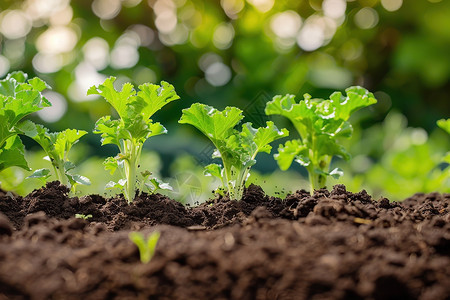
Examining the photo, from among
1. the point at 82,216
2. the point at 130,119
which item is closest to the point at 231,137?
the point at 130,119

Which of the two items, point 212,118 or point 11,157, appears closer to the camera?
point 212,118

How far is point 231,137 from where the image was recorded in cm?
182

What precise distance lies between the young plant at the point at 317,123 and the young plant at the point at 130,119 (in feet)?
1.32

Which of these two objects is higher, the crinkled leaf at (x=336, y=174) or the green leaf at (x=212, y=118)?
the green leaf at (x=212, y=118)

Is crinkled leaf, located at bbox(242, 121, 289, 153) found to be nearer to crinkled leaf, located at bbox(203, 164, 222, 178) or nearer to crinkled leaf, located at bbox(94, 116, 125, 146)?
crinkled leaf, located at bbox(203, 164, 222, 178)

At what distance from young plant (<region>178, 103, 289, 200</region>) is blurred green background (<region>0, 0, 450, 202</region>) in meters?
2.31

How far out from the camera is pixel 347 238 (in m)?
1.21

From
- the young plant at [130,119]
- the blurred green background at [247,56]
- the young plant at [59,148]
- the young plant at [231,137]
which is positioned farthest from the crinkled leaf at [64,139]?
the blurred green background at [247,56]

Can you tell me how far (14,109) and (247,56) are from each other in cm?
324

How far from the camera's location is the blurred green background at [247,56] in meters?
4.60

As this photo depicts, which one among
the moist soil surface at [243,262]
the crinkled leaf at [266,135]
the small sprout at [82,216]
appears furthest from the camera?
the crinkled leaf at [266,135]

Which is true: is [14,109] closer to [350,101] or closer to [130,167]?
[130,167]

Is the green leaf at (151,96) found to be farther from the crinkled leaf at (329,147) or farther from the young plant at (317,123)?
the crinkled leaf at (329,147)

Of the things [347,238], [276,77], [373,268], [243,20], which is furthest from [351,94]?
[243,20]
